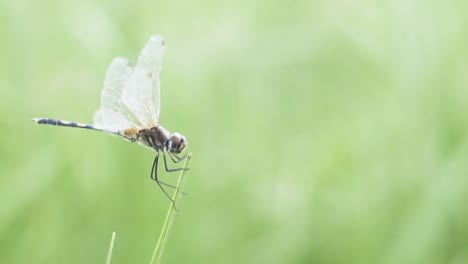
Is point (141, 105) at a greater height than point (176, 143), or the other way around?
point (141, 105)

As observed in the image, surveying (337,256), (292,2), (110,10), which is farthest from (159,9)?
(337,256)

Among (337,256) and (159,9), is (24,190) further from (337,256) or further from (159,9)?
(159,9)

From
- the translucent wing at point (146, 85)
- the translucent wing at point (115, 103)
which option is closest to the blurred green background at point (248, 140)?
the translucent wing at point (115, 103)

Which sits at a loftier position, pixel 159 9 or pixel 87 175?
pixel 159 9

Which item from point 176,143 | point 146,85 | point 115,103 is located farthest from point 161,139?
point 115,103

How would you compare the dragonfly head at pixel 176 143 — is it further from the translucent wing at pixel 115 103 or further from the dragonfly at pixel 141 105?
the translucent wing at pixel 115 103

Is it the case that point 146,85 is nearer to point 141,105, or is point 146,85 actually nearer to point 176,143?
point 141,105

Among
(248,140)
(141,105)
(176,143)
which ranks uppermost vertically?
(248,140)
